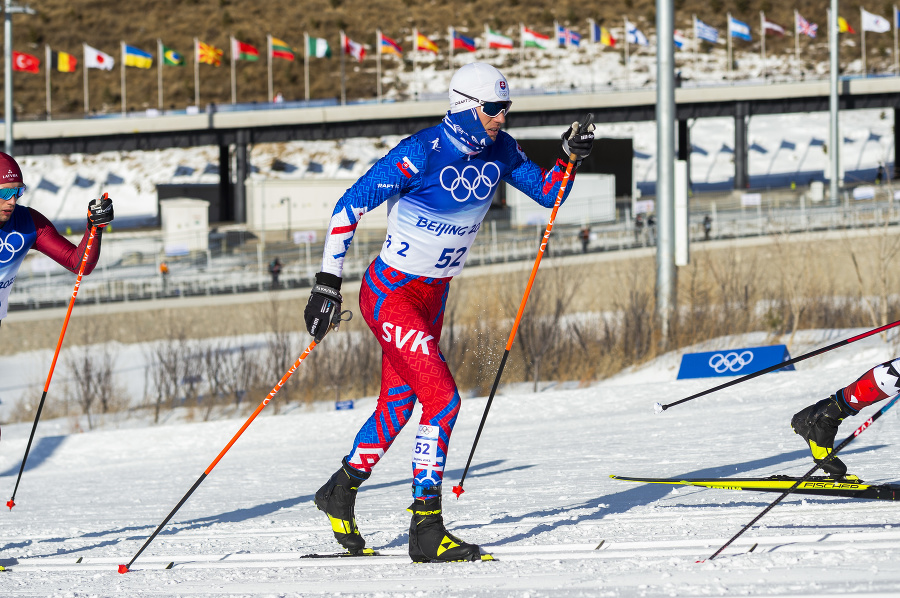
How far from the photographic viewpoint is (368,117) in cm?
4994

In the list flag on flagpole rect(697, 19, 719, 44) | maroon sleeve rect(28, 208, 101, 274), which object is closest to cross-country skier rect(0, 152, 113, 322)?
maroon sleeve rect(28, 208, 101, 274)

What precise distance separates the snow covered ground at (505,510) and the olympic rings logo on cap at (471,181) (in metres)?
1.60

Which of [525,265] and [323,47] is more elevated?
[323,47]

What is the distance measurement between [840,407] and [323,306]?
2694mm

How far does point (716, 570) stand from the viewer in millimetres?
3953

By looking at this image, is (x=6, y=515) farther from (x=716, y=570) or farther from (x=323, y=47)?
(x=323, y=47)

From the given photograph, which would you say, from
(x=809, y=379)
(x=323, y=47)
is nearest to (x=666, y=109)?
(x=809, y=379)

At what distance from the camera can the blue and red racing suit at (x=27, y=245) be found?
5.78 metres

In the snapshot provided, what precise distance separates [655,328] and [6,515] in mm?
13101

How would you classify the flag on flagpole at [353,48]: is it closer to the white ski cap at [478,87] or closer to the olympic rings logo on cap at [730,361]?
the olympic rings logo on cap at [730,361]

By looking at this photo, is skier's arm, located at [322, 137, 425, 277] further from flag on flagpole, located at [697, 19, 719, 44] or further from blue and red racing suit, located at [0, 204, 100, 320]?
flag on flagpole, located at [697, 19, 719, 44]

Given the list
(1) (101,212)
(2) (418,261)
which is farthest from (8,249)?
(2) (418,261)

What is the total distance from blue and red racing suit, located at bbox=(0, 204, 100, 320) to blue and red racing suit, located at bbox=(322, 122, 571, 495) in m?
1.89

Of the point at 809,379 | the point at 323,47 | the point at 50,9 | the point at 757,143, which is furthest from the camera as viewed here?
the point at 50,9
